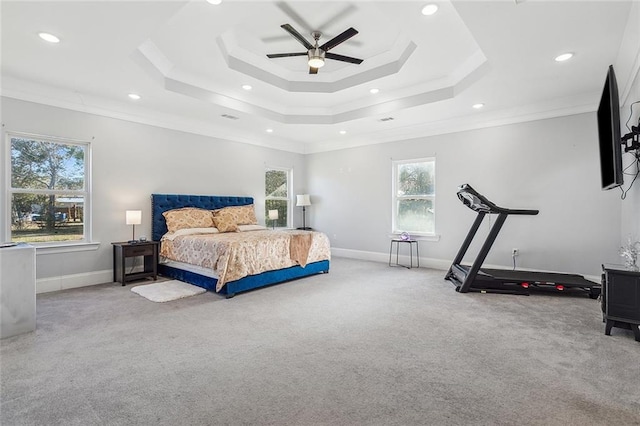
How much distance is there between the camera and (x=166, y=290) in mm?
4305

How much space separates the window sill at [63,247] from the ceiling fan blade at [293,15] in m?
4.22

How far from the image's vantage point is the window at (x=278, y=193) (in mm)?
7414

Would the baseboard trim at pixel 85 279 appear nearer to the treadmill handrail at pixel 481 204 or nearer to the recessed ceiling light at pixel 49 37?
the treadmill handrail at pixel 481 204

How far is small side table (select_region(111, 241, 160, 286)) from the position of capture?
15.1 feet

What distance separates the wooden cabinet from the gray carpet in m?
0.14

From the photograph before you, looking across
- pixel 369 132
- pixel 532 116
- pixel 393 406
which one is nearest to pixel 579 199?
pixel 532 116

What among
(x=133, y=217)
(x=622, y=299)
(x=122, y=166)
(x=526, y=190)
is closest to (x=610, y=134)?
(x=622, y=299)

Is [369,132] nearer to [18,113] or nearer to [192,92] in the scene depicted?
[192,92]

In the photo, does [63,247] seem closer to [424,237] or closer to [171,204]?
[171,204]

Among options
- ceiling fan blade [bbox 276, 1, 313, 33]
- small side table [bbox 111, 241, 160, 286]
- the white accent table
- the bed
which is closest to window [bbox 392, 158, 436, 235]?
the bed

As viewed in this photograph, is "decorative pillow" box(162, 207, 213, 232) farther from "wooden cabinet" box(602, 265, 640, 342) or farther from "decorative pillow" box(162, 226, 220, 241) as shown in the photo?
"wooden cabinet" box(602, 265, 640, 342)

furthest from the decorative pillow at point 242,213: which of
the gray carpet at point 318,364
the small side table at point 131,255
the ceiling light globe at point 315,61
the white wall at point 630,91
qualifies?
the white wall at point 630,91

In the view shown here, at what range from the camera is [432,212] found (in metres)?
6.16

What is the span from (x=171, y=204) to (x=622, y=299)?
6050 millimetres
